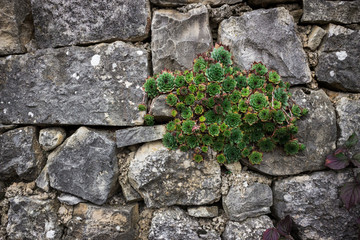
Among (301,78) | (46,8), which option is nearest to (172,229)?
(301,78)

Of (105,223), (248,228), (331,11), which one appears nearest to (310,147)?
(248,228)

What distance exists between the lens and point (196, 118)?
1.90 meters

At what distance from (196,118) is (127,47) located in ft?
2.51

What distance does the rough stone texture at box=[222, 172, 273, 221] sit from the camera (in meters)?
1.90

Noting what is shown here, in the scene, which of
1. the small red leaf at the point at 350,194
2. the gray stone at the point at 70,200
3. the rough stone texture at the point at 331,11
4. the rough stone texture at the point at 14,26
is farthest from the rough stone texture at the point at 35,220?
the rough stone texture at the point at 331,11

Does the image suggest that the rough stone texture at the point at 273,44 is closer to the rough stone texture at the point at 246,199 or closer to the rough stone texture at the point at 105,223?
the rough stone texture at the point at 246,199

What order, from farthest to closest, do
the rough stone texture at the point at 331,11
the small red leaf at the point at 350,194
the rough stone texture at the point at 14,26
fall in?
the rough stone texture at the point at 14,26
the rough stone texture at the point at 331,11
the small red leaf at the point at 350,194

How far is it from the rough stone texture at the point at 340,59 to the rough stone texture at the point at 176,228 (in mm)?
1459

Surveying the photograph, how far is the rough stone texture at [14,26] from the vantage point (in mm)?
2051

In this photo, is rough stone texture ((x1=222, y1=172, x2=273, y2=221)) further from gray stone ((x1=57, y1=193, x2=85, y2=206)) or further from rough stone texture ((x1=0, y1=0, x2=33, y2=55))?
rough stone texture ((x1=0, y1=0, x2=33, y2=55))

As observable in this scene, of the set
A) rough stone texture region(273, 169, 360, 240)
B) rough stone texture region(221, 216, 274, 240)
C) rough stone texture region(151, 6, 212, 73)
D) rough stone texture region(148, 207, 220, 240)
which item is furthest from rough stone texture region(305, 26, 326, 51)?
rough stone texture region(148, 207, 220, 240)

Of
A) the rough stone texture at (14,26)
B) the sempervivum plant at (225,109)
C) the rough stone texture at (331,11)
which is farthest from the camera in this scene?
the rough stone texture at (14,26)

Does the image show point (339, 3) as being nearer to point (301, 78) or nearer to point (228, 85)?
point (301, 78)

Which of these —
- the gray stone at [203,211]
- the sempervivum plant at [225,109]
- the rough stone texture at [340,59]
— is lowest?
the gray stone at [203,211]
